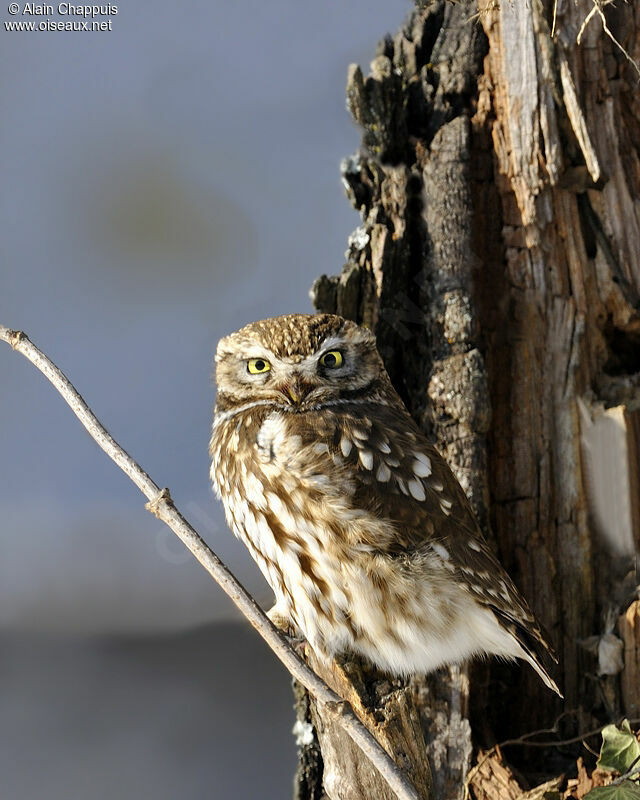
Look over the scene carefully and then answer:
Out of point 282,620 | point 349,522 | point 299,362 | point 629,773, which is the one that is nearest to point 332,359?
point 299,362

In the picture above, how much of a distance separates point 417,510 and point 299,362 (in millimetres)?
433

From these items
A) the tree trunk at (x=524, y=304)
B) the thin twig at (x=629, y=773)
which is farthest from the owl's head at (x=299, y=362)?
the thin twig at (x=629, y=773)

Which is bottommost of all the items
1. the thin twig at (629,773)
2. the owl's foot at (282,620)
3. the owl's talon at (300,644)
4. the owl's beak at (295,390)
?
the thin twig at (629,773)

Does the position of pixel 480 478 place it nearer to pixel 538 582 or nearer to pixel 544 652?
pixel 538 582

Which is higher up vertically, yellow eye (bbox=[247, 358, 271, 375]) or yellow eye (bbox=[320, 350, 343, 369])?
yellow eye (bbox=[247, 358, 271, 375])

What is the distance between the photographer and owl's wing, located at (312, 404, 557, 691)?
69.6 inches

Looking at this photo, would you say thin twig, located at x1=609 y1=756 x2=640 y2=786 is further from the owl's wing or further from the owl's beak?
the owl's beak

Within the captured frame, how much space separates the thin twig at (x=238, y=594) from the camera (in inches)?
48.6

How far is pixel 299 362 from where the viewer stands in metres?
1.78

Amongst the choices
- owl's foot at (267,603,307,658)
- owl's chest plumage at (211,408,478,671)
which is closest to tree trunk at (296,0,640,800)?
owl's foot at (267,603,307,658)

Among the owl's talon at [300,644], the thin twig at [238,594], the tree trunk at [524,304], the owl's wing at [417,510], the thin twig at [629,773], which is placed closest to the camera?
the thin twig at [238,594]

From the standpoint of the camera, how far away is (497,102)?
2355 millimetres

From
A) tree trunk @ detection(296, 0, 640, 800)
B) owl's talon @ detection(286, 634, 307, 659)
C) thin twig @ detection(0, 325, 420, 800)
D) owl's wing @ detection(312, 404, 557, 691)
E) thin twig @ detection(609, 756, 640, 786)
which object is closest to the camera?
thin twig @ detection(0, 325, 420, 800)

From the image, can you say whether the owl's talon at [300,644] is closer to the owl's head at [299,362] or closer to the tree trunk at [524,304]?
the tree trunk at [524,304]
